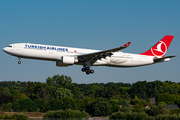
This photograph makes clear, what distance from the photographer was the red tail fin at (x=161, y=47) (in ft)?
174

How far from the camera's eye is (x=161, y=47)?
5434 centimetres

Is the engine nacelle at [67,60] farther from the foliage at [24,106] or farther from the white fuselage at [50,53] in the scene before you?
the foliage at [24,106]

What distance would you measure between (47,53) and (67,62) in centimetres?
362

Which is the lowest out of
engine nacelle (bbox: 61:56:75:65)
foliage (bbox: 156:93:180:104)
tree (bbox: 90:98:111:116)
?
tree (bbox: 90:98:111:116)

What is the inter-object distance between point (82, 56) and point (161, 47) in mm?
18779

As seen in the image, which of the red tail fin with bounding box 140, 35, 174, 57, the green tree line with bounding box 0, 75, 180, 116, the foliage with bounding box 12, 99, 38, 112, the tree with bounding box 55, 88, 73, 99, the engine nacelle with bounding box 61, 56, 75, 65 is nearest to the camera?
the engine nacelle with bounding box 61, 56, 75, 65

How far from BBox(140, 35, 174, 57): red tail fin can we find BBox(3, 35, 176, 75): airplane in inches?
24.9

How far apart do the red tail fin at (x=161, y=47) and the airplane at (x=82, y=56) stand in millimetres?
633

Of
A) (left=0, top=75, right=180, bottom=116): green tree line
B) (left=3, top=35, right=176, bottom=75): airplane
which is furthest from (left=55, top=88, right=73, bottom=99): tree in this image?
(left=3, top=35, right=176, bottom=75): airplane

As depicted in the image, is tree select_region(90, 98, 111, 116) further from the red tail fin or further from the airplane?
the airplane

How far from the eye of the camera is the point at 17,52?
43.3m

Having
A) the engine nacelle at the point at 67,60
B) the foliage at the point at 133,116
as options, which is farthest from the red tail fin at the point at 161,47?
the engine nacelle at the point at 67,60

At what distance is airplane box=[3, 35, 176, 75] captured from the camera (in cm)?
4344

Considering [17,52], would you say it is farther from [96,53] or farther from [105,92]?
[105,92]
